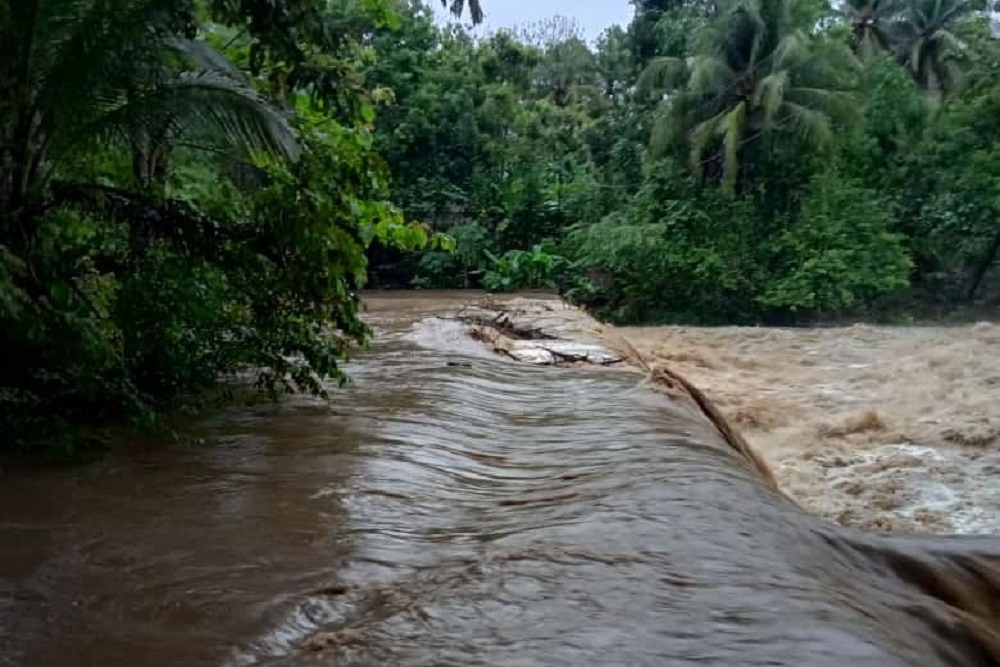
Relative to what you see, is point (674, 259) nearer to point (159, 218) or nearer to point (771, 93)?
point (771, 93)

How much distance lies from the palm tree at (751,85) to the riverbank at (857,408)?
19.6ft

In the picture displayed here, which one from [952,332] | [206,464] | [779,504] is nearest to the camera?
[779,504]

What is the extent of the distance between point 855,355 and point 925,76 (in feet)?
62.3

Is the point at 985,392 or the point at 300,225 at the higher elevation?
the point at 300,225

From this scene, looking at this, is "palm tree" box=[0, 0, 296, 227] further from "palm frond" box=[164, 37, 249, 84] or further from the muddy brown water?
the muddy brown water

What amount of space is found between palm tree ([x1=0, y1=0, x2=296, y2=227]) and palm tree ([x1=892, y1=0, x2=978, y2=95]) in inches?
1165

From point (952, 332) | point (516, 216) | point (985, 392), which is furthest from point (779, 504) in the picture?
point (516, 216)

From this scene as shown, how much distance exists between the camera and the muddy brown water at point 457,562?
270 cm

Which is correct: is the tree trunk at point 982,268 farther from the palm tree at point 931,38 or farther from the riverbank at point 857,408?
the palm tree at point 931,38

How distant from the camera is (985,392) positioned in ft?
41.1

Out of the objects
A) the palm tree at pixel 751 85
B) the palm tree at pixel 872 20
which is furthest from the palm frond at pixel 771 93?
the palm tree at pixel 872 20

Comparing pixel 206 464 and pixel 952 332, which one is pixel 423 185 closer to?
pixel 952 332

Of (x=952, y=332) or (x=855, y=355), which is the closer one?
(x=855, y=355)

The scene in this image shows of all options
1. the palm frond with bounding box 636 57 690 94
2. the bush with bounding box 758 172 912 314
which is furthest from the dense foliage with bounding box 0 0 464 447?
the palm frond with bounding box 636 57 690 94
